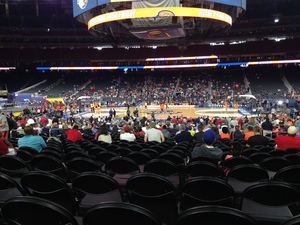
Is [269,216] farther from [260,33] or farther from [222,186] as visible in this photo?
[260,33]

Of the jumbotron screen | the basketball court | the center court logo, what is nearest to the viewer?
the jumbotron screen

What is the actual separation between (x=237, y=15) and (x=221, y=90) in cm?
2833

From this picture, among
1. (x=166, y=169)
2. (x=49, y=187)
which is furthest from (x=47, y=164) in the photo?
(x=166, y=169)

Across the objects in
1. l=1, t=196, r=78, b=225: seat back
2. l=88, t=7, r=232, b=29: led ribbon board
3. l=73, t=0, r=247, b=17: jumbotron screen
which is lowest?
l=1, t=196, r=78, b=225: seat back

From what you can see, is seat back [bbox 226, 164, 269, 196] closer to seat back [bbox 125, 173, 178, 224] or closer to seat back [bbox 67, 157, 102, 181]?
seat back [bbox 125, 173, 178, 224]

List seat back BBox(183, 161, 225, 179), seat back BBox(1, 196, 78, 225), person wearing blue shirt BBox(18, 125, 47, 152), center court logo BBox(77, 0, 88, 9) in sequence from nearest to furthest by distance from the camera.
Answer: seat back BBox(1, 196, 78, 225), seat back BBox(183, 161, 225, 179), person wearing blue shirt BBox(18, 125, 47, 152), center court logo BBox(77, 0, 88, 9)

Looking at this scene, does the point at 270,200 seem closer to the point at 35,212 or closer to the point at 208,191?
the point at 208,191

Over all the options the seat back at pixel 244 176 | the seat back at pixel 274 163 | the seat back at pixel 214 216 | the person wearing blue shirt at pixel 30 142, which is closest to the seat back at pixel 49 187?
the seat back at pixel 214 216

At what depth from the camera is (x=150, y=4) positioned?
14.9m

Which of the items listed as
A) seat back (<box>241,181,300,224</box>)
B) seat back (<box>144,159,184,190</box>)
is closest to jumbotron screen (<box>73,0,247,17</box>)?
seat back (<box>144,159,184,190</box>)

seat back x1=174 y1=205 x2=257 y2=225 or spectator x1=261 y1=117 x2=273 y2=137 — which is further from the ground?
seat back x1=174 y1=205 x2=257 y2=225

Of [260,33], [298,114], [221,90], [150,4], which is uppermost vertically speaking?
[260,33]

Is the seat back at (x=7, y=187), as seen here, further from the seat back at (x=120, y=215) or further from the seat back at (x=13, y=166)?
the seat back at (x=120, y=215)

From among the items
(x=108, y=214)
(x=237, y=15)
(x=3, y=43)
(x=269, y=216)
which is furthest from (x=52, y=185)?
(x=3, y=43)
